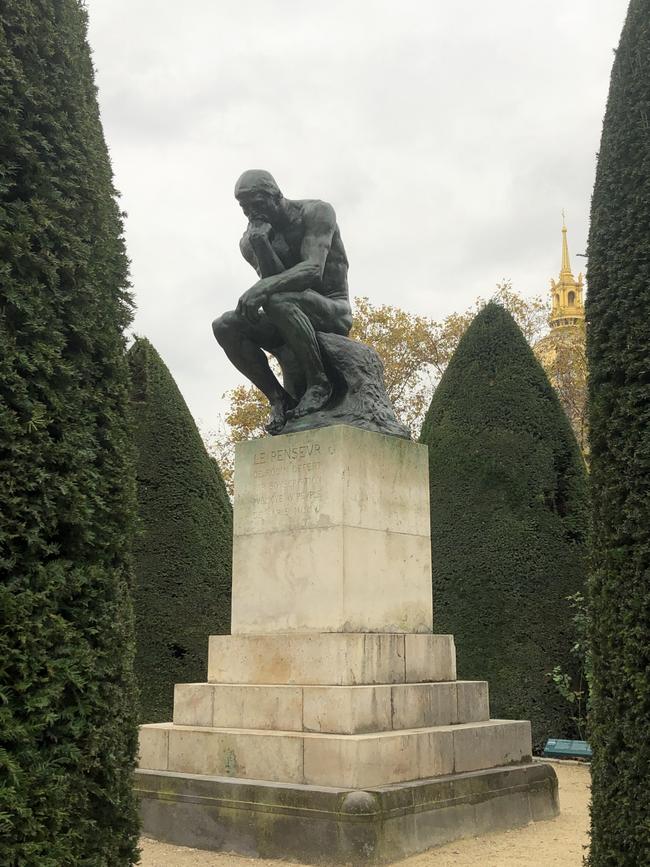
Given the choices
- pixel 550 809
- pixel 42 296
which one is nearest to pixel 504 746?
pixel 550 809

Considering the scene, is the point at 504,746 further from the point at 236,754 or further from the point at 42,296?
the point at 42,296

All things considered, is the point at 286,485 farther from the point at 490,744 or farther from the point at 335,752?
the point at 490,744

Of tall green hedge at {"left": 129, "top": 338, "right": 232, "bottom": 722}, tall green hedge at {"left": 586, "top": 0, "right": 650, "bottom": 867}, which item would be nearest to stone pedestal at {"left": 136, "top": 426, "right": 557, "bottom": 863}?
tall green hedge at {"left": 586, "top": 0, "right": 650, "bottom": 867}

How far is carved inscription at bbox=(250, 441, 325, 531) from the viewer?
786 centimetres

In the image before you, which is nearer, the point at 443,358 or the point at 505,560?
the point at 505,560

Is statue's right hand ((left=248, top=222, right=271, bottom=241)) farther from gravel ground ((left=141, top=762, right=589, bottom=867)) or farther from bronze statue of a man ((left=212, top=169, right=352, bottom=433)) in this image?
gravel ground ((left=141, top=762, right=589, bottom=867))

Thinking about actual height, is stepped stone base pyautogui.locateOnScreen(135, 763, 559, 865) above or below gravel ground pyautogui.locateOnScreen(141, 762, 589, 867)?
above

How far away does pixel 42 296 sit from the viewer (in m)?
3.84

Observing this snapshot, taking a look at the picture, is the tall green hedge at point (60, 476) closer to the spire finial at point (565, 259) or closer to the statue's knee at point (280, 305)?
the statue's knee at point (280, 305)

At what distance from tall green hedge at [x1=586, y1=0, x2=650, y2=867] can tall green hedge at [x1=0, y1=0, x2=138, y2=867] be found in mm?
2180

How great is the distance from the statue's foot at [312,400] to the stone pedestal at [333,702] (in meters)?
0.42

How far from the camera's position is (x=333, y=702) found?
22.8 ft

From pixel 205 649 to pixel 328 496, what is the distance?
5.02 metres

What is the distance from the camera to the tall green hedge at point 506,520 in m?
12.1
